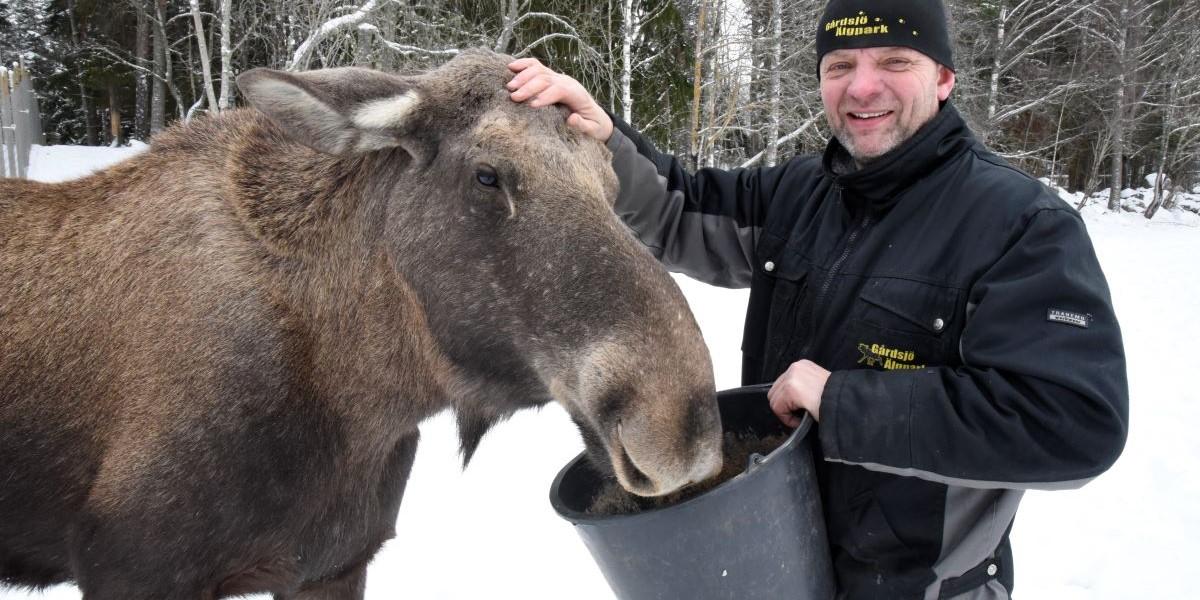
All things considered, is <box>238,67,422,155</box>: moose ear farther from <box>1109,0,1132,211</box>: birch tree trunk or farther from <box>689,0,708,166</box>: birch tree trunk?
<box>1109,0,1132,211</box>: birch tree trunk

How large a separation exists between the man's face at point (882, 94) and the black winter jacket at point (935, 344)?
0.12 metres

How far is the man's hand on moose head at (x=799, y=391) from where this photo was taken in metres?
2.44

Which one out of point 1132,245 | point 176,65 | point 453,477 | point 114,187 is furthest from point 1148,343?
point 176,65

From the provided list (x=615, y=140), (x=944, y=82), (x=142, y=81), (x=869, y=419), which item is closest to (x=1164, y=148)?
(x=944, y=82)

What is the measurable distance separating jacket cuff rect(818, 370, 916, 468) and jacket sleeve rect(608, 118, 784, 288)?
1314 millimetres

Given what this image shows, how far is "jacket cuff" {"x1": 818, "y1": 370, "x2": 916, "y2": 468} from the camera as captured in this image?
2.32m

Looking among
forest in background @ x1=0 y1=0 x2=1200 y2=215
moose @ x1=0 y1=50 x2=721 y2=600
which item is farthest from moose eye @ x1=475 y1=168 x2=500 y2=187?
forest in background @ x1=0 y1=0 x2=1200 y2=215

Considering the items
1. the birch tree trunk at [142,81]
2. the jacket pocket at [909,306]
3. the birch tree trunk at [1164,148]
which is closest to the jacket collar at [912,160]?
the jacket pocket at [909,306]

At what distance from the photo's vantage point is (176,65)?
34.4m

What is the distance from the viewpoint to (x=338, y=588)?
3.15m

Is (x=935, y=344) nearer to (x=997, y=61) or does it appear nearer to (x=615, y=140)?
(x=615, y=140)

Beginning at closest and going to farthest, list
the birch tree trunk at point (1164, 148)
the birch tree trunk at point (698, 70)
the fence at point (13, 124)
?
the fence at point (13, 124) < the birch tree trunk at point (698, 70) < the birch tree trunk at point (1164, 148)

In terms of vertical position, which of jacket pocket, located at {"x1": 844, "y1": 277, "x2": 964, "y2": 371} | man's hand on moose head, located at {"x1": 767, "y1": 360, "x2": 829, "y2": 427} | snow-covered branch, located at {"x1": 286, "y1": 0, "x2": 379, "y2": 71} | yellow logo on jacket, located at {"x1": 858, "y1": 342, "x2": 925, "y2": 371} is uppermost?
snow-covered branch, located at {"x1": 286, "y1": 0, "x2": 379, "y2": 71}

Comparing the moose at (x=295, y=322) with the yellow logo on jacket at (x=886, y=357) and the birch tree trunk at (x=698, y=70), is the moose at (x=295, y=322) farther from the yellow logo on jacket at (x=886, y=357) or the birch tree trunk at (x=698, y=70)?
the birch tree trunk at (x=698, y=70)
